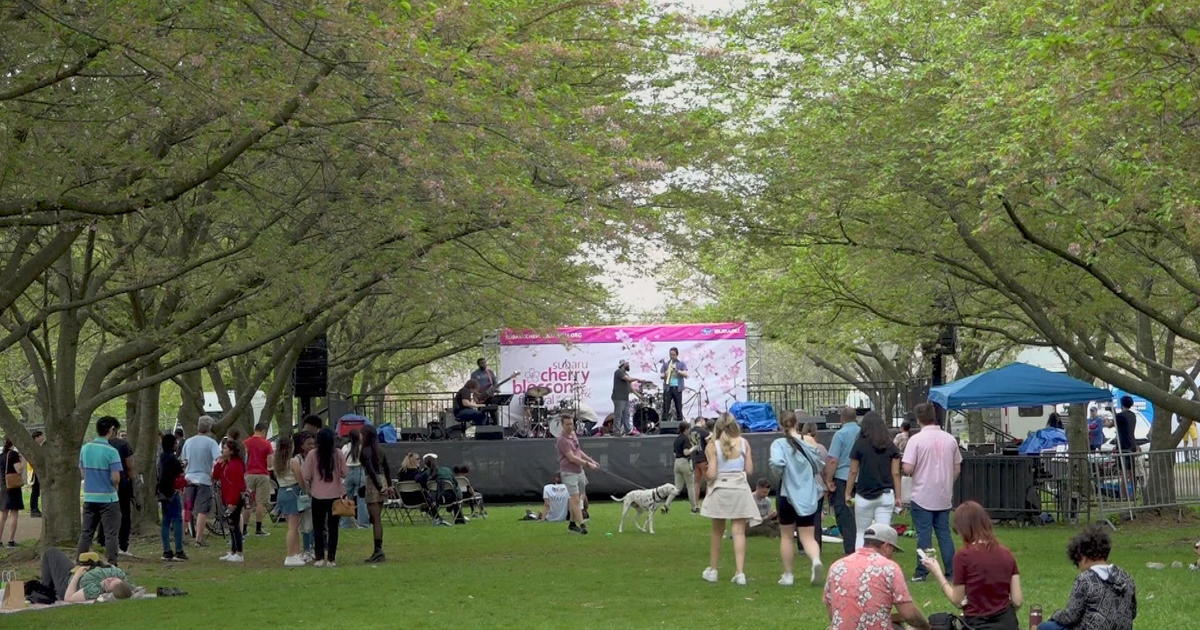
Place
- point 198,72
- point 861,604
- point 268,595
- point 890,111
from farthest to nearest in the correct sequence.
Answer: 1. point 890,111
2. point 268,595
3. point 198,72
4. point 861,604

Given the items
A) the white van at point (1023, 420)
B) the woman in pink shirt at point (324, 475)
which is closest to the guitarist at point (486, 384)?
the woman in pink shirt at point (324, 475)

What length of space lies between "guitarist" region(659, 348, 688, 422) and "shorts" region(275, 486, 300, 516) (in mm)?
14809

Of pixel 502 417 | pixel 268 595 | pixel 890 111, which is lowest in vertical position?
pixel 268 595

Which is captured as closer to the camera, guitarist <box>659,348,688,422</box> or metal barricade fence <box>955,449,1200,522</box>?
metal barricade fence <box>955,449,1200,522</box>

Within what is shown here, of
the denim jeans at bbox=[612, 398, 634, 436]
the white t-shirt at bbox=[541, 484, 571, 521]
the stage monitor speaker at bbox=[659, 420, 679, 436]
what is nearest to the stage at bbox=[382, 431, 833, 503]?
the stage monitor speaker at bbox=[659, 420, 679, 436]

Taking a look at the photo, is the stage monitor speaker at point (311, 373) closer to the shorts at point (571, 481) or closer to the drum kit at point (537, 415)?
the drum kit at point (537, 415)

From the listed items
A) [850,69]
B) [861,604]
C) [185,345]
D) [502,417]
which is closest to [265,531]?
[185,345]

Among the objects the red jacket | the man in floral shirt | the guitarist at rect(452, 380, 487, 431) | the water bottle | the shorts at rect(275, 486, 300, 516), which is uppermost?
Result: the guitarist at rect(452, 380, 487, 431)

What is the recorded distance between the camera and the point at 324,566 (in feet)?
57.6

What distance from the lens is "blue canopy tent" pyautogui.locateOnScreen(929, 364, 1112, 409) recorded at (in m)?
23.2

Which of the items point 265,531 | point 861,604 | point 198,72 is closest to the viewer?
point 861,604

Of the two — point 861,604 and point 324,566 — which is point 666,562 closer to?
point 324,566

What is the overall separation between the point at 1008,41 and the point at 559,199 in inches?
211

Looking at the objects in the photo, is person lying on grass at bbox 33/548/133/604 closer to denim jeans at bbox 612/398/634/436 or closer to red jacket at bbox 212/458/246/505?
red jacket at bbox 212/458/246/505
